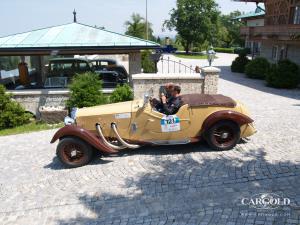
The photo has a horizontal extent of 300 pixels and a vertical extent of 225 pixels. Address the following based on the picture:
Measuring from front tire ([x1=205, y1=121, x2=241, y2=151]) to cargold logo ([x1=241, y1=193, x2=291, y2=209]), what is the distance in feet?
6.63

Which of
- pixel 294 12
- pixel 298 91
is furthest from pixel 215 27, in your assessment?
pixel 298 91

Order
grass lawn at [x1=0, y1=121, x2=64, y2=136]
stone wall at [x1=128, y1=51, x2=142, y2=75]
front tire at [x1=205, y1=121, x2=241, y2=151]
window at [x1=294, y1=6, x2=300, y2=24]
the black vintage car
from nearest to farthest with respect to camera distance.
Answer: front tire at [x1=205, y1=121, x2=241, y2=151]
grass lawn at [x1=0, y1=121, x2=64, y2=136]
stone wall at [x1=128, y1=51, x2=142, y2=75]
the black vintage car
window at [x1=294, y1=6, x2=300, y2=24]

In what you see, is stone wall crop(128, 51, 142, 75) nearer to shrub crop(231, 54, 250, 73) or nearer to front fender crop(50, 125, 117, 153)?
front fender crop(50, 125, 117, 153)

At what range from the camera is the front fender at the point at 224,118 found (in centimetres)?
662

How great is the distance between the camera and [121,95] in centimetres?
1034

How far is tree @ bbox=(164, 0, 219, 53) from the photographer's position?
46.9 meters

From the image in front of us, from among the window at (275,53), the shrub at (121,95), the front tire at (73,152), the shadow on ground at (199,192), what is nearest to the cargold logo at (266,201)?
the shadow on ground at (199,192)

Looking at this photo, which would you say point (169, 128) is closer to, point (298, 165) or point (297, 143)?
point (298, 165)

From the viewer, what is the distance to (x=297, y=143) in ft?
23.5

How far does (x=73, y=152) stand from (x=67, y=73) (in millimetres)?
6426

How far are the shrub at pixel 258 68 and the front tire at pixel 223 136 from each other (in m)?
14.0

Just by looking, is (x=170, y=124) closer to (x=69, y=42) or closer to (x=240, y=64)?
(x=69, y=42)

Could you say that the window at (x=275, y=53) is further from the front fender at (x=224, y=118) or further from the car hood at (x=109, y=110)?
the car hood at (x=109, y=110)

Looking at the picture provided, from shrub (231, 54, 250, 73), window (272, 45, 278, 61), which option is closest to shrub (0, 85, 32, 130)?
shrub (231, 54, 250, 73)
